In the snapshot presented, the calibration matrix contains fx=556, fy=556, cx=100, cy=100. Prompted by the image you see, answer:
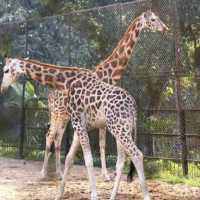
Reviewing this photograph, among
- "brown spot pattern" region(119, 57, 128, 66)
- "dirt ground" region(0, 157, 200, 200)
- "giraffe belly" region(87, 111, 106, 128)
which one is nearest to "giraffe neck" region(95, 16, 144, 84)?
"brown spot pattern" region(119, 57, 128, 66)

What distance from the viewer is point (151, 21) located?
29.5 ft

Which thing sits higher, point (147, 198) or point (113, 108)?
point (113, 108)

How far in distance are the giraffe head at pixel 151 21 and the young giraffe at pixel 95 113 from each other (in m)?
1.74

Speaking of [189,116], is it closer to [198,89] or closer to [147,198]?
[198,89]

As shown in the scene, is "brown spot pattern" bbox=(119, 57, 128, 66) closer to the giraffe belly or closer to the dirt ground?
the dirt ground

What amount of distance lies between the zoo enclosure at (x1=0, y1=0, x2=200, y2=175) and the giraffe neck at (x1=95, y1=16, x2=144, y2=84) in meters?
0.85

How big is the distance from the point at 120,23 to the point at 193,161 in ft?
9.78

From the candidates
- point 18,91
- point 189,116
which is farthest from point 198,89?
point 18,91

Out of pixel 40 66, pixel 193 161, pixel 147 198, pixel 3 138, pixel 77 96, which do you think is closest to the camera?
pixel 147 198

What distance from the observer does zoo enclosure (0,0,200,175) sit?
30.5ft

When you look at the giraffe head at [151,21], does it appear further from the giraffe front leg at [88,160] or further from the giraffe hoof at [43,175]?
the giraffe hoof at [43,175]

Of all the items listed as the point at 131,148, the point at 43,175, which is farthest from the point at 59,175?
the point at 131,148

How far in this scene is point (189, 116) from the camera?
30.3 ft

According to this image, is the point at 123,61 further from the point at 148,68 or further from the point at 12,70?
the point at 12,70
